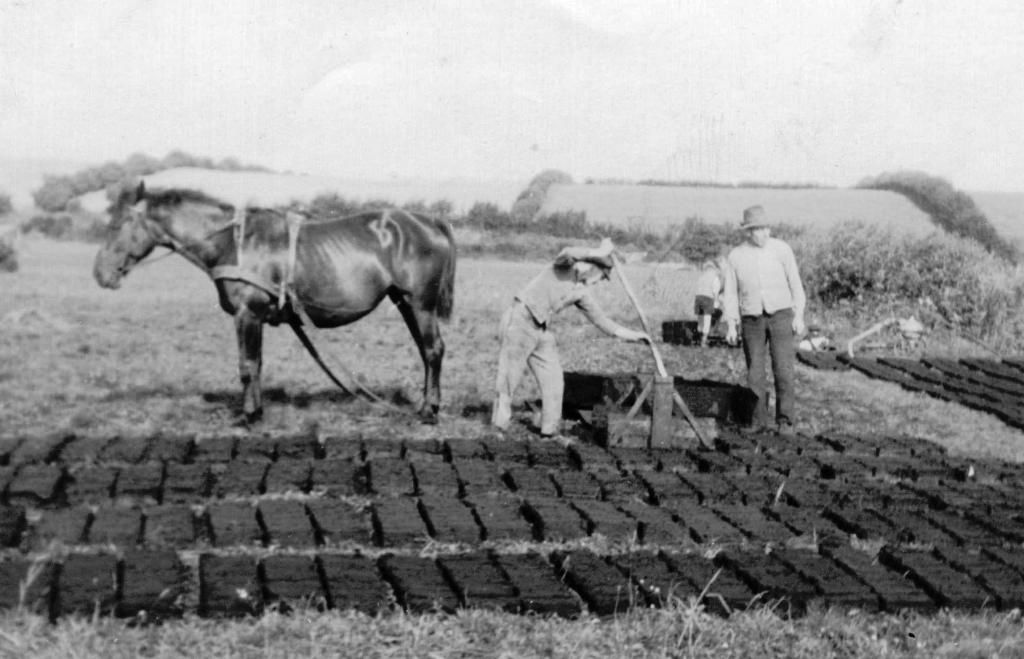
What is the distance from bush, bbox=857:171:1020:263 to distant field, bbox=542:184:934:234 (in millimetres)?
358

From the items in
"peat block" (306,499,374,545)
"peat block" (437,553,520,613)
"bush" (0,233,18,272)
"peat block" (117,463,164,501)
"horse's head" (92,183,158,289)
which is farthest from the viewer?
"bush" (0,233,18,272)

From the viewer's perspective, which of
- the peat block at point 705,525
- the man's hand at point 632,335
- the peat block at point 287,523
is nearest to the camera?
the peat block at point 287,523

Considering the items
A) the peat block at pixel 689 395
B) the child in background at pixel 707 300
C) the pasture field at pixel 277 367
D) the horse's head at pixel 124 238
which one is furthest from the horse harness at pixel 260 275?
the child in background at pixel 707 300

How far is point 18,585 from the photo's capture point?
601cm

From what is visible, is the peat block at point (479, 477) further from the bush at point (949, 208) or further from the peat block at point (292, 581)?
the bush at point (949, 208)

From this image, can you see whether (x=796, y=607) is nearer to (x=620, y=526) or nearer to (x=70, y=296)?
(x=620, y=526)

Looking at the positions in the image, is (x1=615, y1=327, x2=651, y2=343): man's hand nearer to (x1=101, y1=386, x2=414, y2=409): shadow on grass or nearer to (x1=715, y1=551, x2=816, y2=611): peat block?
(x1=101, y1=386, x2=414, y2=409): shadow on grass

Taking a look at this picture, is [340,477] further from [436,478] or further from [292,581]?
[292,581]

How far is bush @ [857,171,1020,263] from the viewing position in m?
25.8

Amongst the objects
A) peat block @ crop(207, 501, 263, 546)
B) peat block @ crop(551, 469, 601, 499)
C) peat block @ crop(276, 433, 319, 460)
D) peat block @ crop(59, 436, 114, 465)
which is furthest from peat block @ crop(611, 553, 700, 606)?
peat block @ crop(59, 436, 114, 465)

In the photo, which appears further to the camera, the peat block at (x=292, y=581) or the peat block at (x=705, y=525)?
the peat block at (x=705, y=525)

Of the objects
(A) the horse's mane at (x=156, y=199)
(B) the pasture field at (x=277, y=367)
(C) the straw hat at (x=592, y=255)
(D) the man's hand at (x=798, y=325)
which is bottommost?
(B) the pasture field at (x=277, y=367)

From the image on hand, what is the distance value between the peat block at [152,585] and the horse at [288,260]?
4045mm

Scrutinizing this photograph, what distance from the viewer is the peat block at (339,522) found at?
736 cm
